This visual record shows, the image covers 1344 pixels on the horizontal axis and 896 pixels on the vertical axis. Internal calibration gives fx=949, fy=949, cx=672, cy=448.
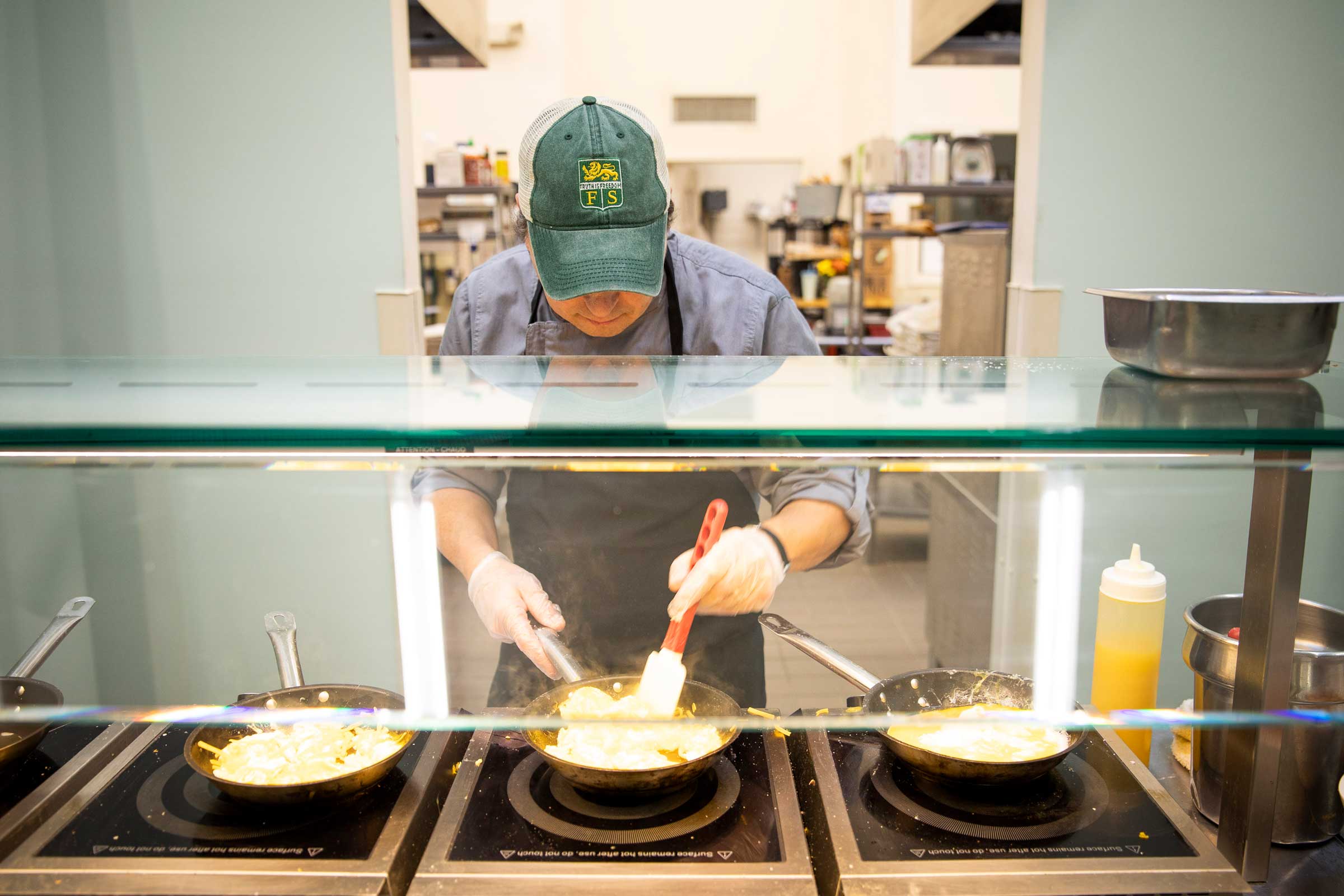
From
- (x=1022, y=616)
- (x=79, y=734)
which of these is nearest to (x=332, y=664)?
(x=79, y=734)

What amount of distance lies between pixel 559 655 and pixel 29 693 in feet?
2.26

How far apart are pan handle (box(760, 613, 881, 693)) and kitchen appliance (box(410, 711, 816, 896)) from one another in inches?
5.0

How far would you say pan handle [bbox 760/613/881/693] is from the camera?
1.26 m

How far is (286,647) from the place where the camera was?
4.42 feet

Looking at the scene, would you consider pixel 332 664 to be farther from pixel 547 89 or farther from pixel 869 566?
pixel 547 89

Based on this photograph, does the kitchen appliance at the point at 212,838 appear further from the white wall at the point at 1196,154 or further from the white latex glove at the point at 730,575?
the white wall at the point at 1196,154

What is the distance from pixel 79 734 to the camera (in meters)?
1.28

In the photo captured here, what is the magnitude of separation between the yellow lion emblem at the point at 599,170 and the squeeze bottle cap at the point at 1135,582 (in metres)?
0.94

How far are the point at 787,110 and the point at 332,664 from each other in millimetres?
11047

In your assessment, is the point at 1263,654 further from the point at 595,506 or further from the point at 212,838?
the point at 212,838

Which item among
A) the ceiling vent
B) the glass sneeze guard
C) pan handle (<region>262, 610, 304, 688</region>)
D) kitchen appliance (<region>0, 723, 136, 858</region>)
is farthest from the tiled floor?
the ceiling vent

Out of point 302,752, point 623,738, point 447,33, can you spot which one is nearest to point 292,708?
point 302,752

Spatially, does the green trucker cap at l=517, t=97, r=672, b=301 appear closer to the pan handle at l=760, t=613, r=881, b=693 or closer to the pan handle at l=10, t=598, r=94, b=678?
the pan handle at l=760, t=613, r=881, b=693

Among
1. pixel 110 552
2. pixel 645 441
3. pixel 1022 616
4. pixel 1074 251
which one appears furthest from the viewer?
pixel 1074 251
